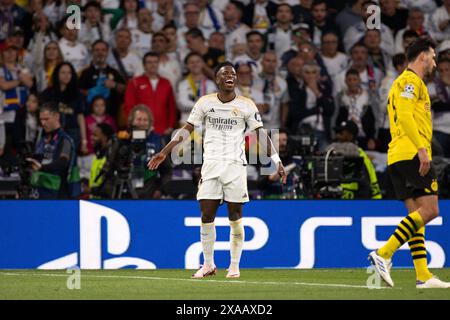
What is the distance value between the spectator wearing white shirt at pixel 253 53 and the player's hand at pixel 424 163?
8.07 meters

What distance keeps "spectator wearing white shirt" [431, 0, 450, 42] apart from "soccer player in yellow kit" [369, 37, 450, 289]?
27.7 ft

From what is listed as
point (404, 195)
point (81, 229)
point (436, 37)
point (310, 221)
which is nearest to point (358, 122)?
point (436, 37)

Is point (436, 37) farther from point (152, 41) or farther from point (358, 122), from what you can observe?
point (152, 41)

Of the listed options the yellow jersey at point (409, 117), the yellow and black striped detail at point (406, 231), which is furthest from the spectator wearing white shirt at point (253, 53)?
the yellow and black striped detail at point (406, 231)

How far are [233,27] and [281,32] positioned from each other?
80 cm

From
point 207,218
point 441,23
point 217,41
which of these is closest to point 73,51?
point 217,41

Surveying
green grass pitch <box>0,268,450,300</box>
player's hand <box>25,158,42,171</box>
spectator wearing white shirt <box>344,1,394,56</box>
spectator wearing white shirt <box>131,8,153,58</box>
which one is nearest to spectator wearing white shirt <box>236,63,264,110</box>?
spectator wearing white shirt <box>131,8,153,58</box>

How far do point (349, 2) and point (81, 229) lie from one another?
713 centimetres

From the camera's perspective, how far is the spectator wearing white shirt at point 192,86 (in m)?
18.0

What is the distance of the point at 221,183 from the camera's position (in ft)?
40.5

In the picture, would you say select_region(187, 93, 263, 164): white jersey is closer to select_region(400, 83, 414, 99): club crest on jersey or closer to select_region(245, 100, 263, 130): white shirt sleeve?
select_region(245, 100, 263, 130): white shirt sleeve

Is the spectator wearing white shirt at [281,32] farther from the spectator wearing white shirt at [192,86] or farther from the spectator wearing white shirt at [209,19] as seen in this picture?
the spectator wearing white shirt at [192,86]

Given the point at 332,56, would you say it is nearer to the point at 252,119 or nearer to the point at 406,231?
the point at 252,119

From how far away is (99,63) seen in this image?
18172 millimetres
